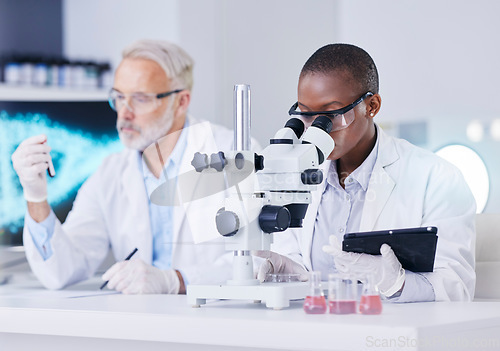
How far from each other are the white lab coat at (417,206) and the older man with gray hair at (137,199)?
0.38m

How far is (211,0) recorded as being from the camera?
11.4 ft

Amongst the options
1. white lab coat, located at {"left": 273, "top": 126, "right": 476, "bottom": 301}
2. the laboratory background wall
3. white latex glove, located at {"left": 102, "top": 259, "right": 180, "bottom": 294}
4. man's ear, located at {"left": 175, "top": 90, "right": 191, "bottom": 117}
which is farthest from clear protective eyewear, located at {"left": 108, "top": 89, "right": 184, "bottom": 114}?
white lab coat, located at {"left": 273, "top": 126, "right": 476, "bottom": 301}

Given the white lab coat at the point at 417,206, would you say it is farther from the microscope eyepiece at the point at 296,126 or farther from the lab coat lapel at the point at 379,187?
the microscope eyepiece at the point at 296,126

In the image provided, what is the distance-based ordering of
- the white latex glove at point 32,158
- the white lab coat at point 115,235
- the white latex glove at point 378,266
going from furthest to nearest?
the white lab coat at point 115,235 → the white latex glove at point 32,158 → the white latex glove at point 378,266

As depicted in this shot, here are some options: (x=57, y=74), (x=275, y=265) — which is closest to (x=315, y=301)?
(x=275, y=265)

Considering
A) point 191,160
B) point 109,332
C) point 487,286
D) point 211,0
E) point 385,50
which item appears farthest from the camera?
point 211,0

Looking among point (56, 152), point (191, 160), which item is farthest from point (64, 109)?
point (191, 160)

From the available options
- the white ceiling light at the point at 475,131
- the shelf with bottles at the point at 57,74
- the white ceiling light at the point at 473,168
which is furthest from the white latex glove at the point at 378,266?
the shelf with bottles at the point at 57,74

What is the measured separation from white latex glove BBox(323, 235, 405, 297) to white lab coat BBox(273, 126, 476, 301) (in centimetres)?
22

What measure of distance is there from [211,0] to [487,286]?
217 centimetres

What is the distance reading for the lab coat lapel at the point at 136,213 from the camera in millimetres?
2676

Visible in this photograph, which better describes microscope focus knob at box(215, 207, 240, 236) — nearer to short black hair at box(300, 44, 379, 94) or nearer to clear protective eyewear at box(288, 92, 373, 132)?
clear protective eyewear at box(288, 92, 373, 132)

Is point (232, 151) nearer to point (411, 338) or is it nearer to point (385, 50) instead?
point (411, 338)

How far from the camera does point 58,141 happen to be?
10.1ft
